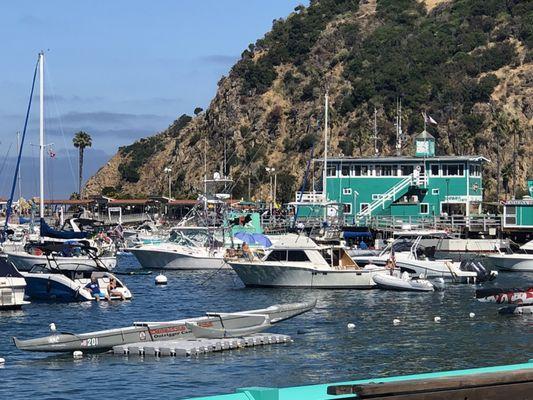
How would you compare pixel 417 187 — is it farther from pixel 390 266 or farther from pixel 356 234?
Result: pixel 390 266

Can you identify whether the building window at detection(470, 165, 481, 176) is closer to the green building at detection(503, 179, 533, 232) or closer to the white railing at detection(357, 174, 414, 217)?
the white railing at detection(357, 174, 414, 217)

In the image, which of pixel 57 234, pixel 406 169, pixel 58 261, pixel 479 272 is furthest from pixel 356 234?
pixel 58 261

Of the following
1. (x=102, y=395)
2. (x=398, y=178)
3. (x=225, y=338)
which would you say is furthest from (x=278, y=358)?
(x=398, y=178)

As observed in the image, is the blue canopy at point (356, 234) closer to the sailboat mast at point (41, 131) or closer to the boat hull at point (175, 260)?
the boat hull at point (175, 260)

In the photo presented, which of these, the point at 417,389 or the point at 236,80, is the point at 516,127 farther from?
the point at 417,389

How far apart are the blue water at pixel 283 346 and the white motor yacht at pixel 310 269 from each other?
2.33 ft

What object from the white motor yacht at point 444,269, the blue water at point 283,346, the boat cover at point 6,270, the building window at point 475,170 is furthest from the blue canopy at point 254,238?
the building window at point 475,170

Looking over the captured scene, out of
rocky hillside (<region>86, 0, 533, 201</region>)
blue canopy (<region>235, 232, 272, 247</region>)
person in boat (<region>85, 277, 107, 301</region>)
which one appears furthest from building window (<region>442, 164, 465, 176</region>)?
person in boat (<region>85, 277, 107, 301</region>)

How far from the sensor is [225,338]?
119ft

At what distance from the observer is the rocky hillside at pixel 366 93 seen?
15375 centimetres

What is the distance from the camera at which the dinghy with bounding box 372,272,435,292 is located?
5828 cm

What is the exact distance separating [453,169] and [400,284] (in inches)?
2365

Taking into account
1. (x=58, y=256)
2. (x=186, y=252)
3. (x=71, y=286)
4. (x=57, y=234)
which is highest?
(x=57, y=234)

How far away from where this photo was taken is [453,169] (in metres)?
116
